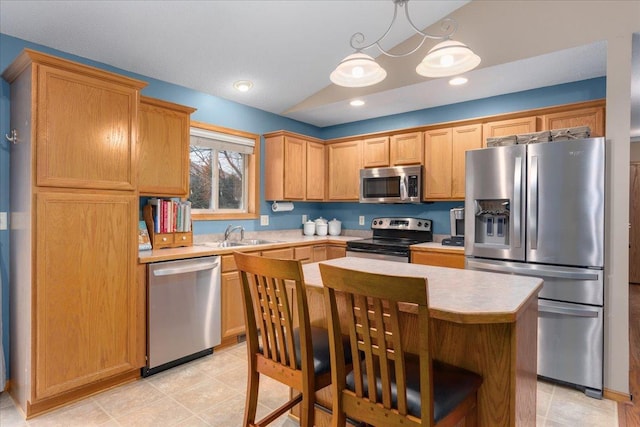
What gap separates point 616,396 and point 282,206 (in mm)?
3603

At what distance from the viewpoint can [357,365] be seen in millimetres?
1303

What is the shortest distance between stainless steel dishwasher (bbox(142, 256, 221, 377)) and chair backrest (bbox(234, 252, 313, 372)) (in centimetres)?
129

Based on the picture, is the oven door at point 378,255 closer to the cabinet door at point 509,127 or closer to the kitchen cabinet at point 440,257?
the kitchen cabinet at point 440,257

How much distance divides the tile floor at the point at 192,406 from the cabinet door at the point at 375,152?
8.79 ft

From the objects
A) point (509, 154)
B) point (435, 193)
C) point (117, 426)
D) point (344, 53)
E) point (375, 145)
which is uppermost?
point (344, 53)

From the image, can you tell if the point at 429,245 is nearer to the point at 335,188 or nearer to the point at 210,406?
the point at 335,188

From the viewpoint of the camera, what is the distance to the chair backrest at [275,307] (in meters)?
1.48

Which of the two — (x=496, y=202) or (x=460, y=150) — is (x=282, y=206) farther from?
(x=496, y=202)

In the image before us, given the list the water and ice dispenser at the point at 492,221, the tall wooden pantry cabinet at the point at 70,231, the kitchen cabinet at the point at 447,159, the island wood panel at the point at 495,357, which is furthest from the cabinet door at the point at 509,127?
the tall wooden pantry cabinet at the point at 70,231

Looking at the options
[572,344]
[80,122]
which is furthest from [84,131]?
[572,344]

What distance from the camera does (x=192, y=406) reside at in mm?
2346

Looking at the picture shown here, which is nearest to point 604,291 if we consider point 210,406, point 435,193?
point 435,193

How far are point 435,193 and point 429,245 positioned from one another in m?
0.60

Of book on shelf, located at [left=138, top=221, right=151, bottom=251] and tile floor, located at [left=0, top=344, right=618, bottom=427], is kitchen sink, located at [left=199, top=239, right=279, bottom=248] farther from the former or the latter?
tile floor, located at [left=0, top=344, right=618, bottom=427]
